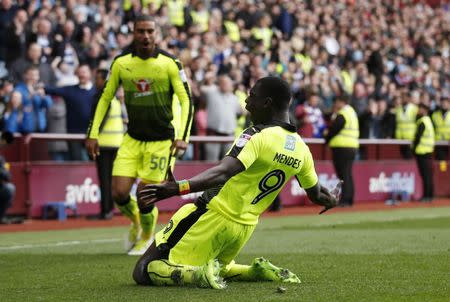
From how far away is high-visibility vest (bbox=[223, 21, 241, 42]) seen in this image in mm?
26000

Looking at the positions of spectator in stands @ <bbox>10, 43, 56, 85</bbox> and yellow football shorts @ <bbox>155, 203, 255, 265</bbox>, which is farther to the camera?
spectator in stands @ <bbox>10, 43, 56, 85</bbox>

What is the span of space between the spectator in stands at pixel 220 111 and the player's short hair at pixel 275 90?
12249mm

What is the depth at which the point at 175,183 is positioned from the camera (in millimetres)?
7492

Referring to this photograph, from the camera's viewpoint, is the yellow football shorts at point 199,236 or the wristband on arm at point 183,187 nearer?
the wristband on arm at point 183,187

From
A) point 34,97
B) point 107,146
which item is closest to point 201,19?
point 107,146

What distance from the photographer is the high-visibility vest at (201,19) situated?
82.4 ft

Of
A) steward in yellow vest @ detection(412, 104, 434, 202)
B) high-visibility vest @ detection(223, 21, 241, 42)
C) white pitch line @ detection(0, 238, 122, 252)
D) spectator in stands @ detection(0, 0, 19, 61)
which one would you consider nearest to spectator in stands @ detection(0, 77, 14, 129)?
spectator in stands @ detection(0, 0, 19, 61)

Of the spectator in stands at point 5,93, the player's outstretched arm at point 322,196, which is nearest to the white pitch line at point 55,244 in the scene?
the spectator in stands at point 5,93

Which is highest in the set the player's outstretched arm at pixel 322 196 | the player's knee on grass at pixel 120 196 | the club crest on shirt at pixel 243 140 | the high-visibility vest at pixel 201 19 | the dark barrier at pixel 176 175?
the high-visibility vest at pixel 201 19

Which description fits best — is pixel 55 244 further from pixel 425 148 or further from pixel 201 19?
pixel 425 148

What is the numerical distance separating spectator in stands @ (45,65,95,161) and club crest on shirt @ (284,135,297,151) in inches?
390

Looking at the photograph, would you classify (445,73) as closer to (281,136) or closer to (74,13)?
(74,13)

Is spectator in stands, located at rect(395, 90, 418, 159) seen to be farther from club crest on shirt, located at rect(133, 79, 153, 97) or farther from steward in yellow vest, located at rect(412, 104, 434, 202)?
club crest on shirt, located at rect(133, 79, 153, 97)

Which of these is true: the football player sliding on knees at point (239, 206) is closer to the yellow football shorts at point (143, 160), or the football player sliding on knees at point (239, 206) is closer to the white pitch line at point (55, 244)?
the yellow football shorts at point (143, 160)
